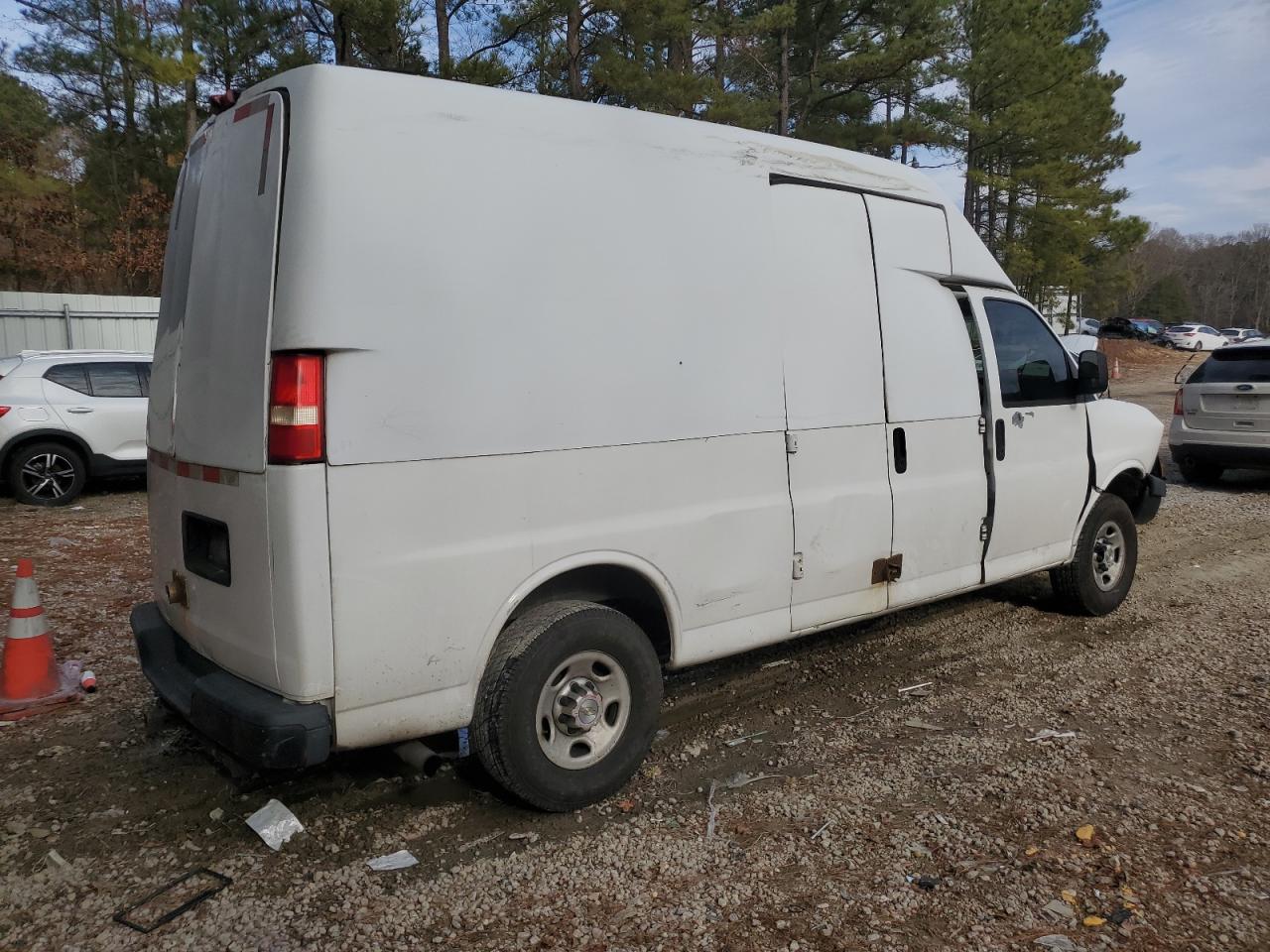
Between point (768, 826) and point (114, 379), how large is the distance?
1018cm

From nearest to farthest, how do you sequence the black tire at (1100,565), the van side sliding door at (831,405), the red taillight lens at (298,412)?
the red taillight lens at (298,412) < the van side sliding door at (831,405) < the black tire at (1100,565)

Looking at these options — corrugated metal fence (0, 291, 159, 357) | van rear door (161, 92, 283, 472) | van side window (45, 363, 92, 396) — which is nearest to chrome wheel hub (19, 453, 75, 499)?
van side window (45, 363, 92, 396)

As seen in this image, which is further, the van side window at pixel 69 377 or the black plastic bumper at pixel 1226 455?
the van side window at pixel 69 377

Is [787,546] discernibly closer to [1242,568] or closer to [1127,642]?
[1127,642]

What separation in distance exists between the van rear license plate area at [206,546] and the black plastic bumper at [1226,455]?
1099 cm

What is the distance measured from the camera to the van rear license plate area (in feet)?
10.3

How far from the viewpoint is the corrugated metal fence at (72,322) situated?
17.6 m

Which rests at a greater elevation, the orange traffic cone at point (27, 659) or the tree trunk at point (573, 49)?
the tree trunk at point (573, 49)

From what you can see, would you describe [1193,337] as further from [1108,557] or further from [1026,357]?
[1026,357]

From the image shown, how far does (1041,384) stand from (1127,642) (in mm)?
1631

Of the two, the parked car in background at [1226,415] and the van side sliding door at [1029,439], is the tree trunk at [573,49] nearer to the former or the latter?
the parked car in background at [1226,415]

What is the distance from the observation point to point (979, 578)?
5.04 m

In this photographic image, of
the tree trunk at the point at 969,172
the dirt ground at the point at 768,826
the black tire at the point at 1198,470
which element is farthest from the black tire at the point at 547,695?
the tree trunk at the point at 969,172

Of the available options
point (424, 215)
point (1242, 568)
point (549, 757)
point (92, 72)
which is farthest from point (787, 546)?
point (92, 72)
